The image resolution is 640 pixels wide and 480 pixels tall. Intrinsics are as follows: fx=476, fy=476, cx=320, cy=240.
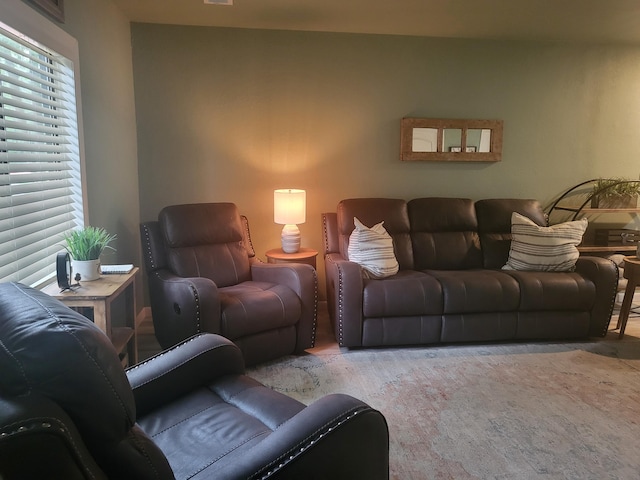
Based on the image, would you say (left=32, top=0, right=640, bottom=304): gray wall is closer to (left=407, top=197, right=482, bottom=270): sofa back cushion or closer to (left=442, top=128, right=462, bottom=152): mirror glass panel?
(left=442, top=128, right=462, bottom=152): mirror glass panel

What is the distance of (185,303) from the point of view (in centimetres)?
280

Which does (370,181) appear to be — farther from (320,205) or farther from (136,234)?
(136,234)

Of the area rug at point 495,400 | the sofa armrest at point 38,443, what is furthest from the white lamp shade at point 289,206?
the sofa armrest at point 38,443

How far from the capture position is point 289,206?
368cm

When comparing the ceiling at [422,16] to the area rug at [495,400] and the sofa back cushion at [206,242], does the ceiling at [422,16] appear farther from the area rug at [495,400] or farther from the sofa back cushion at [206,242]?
the area rug at [495,400]

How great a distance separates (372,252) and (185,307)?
1369 mm

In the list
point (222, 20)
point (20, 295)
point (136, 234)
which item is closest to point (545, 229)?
point (222, 20)

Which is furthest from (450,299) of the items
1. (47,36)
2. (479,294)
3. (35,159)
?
(47,36)

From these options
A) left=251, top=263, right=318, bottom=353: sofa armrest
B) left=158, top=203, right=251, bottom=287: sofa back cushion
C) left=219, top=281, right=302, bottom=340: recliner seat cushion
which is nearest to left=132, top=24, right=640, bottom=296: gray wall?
left=158, top=203, right=251, bottom=287: sofa back cushion

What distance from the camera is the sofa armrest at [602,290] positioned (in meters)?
3.43

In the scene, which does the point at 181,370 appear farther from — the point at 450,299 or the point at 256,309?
the point at 450,299

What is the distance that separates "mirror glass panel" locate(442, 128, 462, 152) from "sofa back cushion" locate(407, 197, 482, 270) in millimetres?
498

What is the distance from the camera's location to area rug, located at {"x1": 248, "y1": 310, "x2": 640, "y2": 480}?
80.7 inches

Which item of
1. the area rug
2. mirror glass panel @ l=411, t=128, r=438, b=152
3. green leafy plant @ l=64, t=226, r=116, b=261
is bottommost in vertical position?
the area rug
